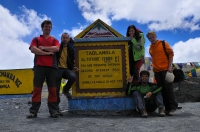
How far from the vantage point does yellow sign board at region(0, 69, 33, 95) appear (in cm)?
1193

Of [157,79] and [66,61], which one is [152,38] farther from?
[66,61]

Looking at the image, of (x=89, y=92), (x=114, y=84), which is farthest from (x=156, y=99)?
(x=89, y=92)

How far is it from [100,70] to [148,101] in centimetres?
118

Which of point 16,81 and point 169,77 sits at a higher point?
point 16,81

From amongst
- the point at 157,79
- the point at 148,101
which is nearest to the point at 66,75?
the point at 148,101

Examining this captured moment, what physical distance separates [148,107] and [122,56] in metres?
1.20

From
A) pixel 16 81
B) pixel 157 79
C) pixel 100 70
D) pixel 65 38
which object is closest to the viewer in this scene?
pixel 65 38

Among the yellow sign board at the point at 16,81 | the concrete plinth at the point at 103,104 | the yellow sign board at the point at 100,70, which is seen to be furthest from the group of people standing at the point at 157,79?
the yellow sign board at the point at 16,81

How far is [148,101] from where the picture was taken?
4871 mm

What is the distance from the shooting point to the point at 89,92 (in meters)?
5.07

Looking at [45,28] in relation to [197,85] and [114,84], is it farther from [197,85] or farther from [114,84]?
[197,85]

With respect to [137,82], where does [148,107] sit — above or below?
below

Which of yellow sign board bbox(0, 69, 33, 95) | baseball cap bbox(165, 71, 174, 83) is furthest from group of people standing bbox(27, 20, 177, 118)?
yellow sign board bbox(0, 69, 33, 95)

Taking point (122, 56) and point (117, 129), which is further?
point (122, 56)
